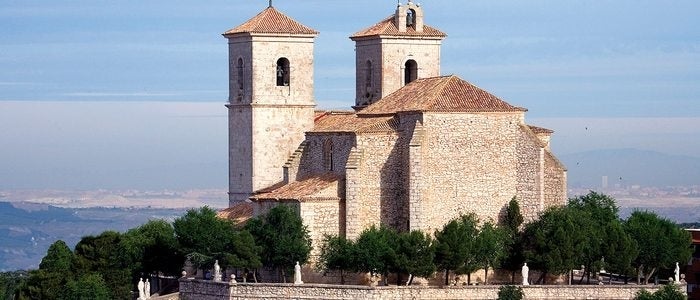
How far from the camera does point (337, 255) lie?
79.2 metres

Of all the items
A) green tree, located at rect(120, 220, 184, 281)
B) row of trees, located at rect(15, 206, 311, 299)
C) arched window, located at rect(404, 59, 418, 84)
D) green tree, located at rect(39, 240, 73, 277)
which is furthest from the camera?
arched window, located at rect(404, 59, 418, 84)

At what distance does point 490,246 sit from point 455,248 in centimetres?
158

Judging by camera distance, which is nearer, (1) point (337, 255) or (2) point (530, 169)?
(1) point (337, 255)

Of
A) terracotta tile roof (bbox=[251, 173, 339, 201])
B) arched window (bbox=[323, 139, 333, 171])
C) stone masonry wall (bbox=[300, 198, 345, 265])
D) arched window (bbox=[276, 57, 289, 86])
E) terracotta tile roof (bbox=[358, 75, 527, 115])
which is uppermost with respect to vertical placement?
arched window (bbox=[276, 57, 289, 86])

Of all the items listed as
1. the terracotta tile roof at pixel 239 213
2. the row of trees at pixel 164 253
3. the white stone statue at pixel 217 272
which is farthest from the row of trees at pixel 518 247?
the terracotta tile roof at pixel 239 213

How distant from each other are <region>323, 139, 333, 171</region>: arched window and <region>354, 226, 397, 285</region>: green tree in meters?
6.19

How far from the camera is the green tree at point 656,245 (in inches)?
3250

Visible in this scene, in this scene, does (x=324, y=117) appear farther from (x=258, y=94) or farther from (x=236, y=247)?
(x=236, y=247)

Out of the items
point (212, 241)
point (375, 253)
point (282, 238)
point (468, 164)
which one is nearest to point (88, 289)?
point (212, 241)

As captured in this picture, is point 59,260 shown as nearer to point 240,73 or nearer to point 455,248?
point 240,73

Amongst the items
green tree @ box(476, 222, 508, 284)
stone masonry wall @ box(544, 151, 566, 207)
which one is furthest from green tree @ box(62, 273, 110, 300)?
stone masonry wall @ box(544, 151, 566, 207)

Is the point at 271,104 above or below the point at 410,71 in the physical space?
below

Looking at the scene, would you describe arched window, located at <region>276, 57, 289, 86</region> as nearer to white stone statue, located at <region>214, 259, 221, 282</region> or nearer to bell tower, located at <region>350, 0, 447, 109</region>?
bell tower, located at <region>350, 0, 447, 109</region>

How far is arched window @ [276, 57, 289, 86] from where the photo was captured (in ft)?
303
